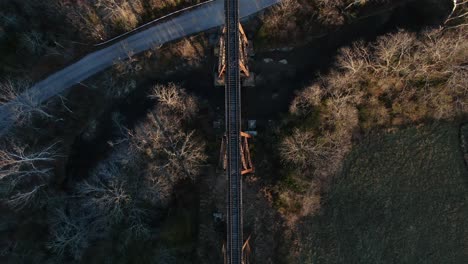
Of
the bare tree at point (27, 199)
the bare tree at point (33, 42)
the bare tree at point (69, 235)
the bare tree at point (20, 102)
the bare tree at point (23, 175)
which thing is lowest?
the bare tree at point (69, 235)

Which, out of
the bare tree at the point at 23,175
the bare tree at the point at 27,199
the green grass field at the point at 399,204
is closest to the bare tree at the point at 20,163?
the bare tree at the point at 23,175

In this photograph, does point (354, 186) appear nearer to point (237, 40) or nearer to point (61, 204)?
point (237, 40)

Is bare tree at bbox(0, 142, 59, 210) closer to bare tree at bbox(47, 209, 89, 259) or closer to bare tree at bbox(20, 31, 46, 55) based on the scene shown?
bare tree at bbox(47, 209, 89, 259)

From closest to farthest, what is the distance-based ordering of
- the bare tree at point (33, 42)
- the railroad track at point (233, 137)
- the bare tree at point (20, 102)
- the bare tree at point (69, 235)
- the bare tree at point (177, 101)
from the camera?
the railroad track at point (233, 137) → the bare tree at point (69, 235) → the bare tree at point (20, 102) → the bare tree at point (177, 101) → the bare tree at point (33, 42)

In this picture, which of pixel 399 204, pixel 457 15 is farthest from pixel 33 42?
pixel 457 15

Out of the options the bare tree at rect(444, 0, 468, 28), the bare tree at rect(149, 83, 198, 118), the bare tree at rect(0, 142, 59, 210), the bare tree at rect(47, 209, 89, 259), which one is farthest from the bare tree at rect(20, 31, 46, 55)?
the bare tree at rect(444, 0, 468, 28)

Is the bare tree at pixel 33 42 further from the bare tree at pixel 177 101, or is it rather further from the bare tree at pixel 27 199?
the bare tree at pixel 27 199
